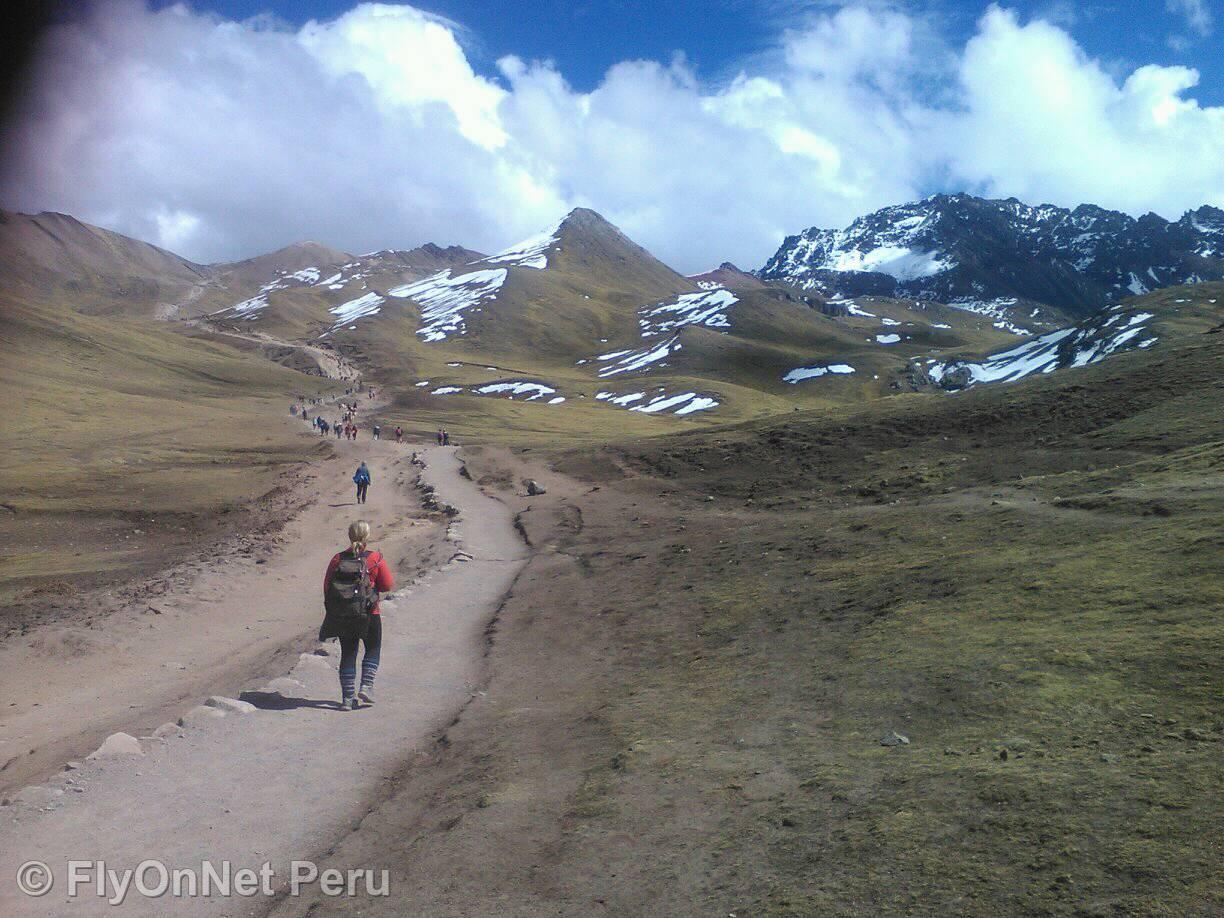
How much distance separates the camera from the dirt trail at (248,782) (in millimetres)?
8391

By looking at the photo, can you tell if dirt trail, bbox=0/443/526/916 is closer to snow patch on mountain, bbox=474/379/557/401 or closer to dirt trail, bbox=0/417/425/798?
dirt trail, bbox=0/417/425/798

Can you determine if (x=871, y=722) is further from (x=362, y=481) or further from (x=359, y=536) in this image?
(x=362, y=481)

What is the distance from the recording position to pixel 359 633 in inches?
528

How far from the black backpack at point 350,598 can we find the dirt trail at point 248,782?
60.6 inches

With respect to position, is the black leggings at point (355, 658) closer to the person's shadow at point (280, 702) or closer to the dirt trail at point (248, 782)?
the person's shadow at point (280, 702)

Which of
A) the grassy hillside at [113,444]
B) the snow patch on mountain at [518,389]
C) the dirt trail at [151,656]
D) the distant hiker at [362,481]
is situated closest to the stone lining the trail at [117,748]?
the dirt trail at [151,656]

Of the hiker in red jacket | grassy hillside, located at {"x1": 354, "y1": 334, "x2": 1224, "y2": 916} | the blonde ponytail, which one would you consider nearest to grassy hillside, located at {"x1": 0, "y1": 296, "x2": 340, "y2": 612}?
the blonde ponytail

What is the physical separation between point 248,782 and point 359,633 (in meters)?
3.40

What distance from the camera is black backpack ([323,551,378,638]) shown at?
13211mm

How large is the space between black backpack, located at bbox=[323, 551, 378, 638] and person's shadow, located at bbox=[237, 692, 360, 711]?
147 cm

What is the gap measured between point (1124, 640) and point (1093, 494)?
39.9 feet

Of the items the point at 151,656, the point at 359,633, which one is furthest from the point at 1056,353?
the point at 359,633


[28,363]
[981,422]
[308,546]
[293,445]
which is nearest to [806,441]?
[981,422]

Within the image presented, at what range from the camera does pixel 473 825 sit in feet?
29.6
